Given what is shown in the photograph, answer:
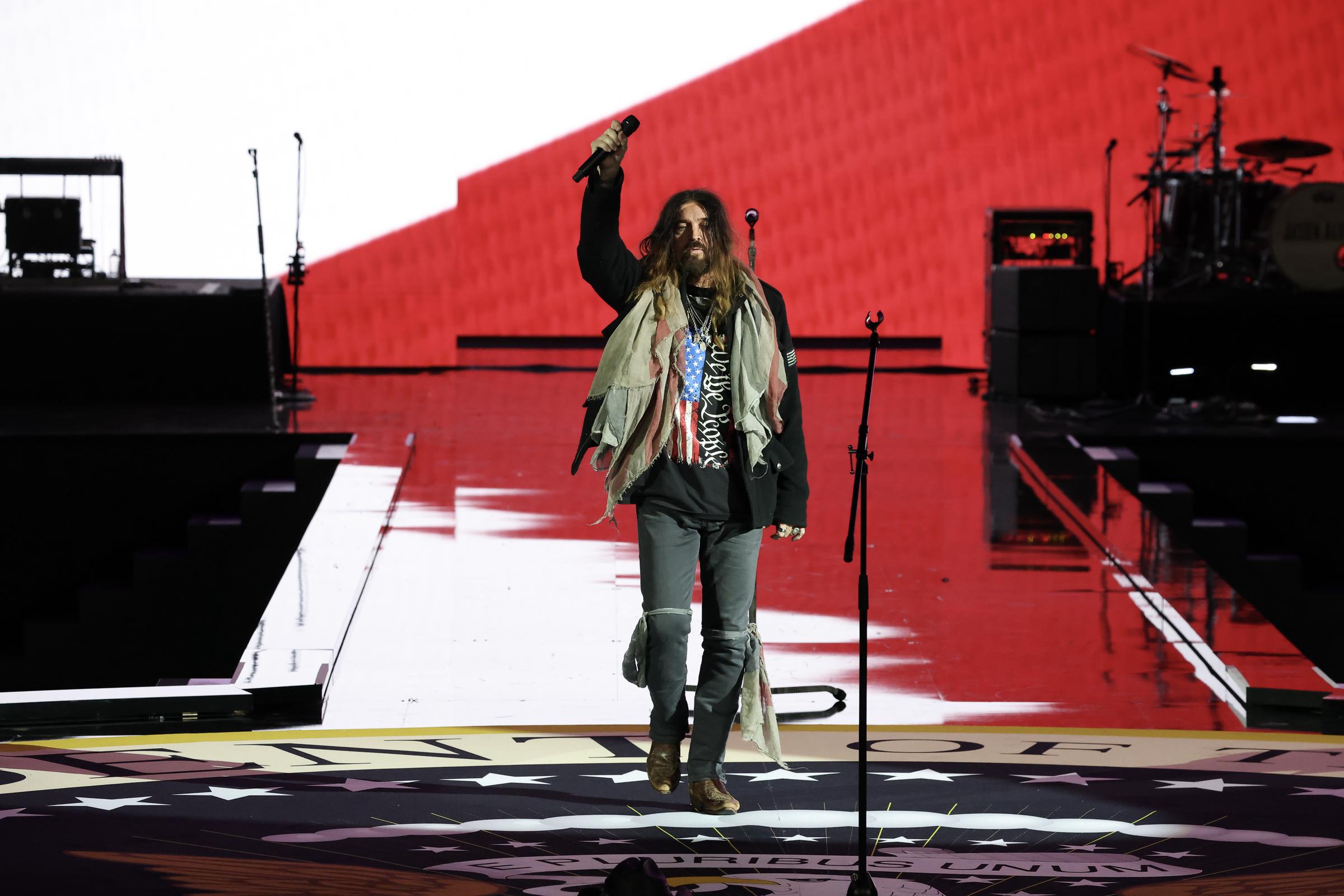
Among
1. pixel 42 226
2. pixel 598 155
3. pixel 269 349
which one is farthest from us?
pixel 42 226

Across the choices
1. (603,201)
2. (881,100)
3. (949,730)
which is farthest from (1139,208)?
(603,201)

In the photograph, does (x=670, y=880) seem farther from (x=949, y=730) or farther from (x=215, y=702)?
(x=215, y=702)

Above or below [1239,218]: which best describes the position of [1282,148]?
above

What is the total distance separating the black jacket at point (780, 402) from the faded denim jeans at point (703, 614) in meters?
0.07

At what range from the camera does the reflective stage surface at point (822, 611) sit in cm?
407

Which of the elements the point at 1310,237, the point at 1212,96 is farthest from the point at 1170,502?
the point at 1212,96

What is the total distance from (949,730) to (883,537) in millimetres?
2323

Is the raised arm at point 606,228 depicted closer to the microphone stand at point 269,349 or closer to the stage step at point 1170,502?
the stage step at point 1170,502

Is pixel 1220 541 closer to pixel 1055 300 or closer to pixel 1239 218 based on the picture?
pixel 1055 300

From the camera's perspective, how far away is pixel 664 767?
127 inches

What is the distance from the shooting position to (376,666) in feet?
14.3

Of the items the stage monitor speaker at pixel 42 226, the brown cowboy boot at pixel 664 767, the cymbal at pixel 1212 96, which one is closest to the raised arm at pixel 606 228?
the brown cowboy boot at pixel 664 767

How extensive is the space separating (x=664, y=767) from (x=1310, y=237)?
722 cm

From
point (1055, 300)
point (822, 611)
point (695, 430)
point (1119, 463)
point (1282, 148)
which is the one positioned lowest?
point (822, 611)
